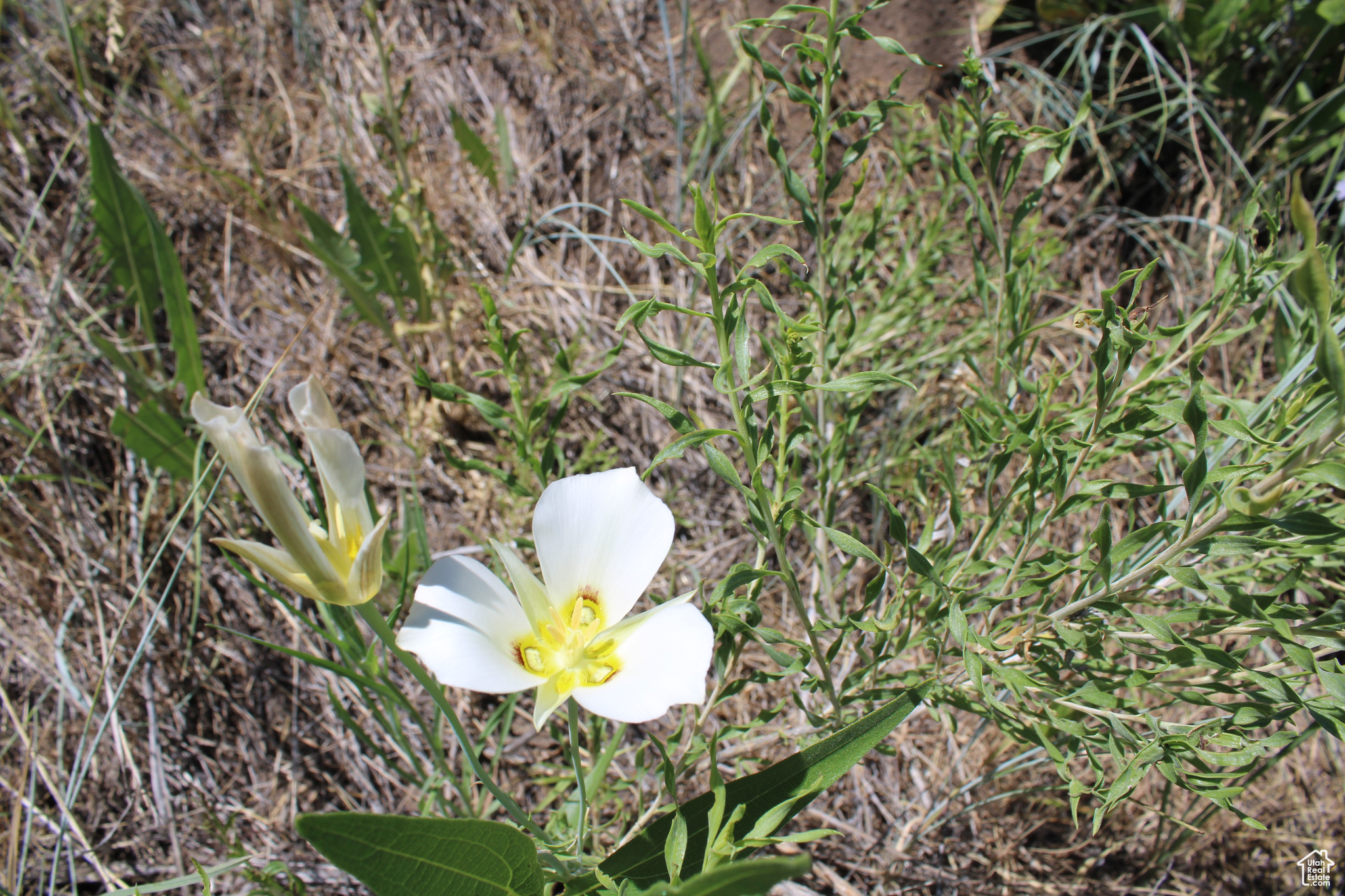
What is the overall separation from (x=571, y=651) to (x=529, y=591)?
103 millimetres

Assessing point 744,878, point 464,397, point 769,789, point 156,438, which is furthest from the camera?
point 156,438

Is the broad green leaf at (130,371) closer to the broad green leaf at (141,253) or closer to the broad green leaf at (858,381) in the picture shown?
the broad green leaf at (141,253)

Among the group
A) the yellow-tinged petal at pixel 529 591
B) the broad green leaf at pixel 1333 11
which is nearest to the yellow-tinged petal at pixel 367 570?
the yellow-tinged petal at pixel 529 591

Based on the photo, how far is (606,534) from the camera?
1.08 m

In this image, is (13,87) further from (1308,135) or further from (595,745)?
(1308,135)

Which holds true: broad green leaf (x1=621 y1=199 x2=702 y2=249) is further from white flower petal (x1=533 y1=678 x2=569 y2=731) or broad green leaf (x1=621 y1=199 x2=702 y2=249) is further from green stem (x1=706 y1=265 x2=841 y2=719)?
white flower petal (x1=533 y1=678 x2=569 y2=731)

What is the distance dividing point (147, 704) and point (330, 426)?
5.01 feet

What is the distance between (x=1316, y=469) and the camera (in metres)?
0.81

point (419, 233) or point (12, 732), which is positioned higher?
point (419, 233)

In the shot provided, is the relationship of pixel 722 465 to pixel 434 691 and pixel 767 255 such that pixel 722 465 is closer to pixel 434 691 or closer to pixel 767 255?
pixel 767 255

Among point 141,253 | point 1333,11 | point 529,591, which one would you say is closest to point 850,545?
point 529,591

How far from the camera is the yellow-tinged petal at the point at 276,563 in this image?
2.74 feet

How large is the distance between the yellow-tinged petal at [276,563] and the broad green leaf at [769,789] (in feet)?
1.78

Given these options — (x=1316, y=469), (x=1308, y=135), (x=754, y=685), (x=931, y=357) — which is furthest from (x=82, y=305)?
(x=1308, y=135)
